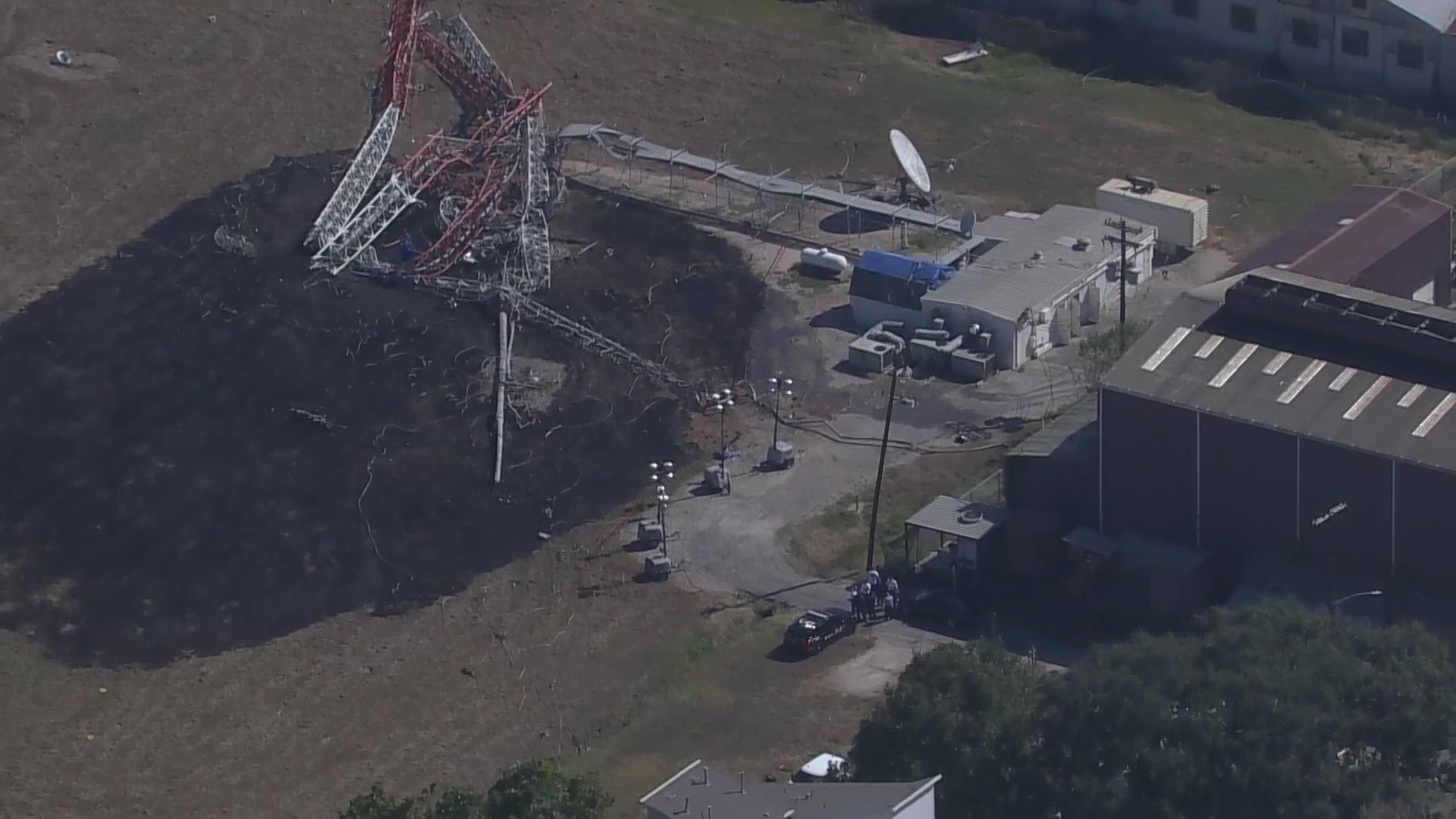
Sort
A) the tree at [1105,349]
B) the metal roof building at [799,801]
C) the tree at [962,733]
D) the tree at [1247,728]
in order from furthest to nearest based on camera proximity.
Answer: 1. the tree at [1105,349]
2. the tree at [962,733]
3. the tree at [1247,728]
4. the metal roof building at [799,801]

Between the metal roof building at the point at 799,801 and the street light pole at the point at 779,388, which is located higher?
the metal roof building at the point at 799,801

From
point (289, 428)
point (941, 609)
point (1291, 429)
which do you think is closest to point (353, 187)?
point (289, 428)

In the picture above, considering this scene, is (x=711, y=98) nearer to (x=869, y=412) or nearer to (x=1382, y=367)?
(x=869, y=412)

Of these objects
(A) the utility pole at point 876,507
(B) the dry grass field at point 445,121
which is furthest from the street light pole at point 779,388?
(B) the dry grass field at point 445,121

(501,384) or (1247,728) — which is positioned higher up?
(1247,728)

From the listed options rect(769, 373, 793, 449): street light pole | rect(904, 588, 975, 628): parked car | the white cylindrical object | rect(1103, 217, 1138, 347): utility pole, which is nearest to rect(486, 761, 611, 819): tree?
rect(904, 588, 975, 628): parked car

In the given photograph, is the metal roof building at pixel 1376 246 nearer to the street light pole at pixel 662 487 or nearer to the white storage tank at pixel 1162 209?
the white storage tank at pixel 1162 209

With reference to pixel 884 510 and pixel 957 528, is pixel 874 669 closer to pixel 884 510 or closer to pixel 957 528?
pixel 957 528
